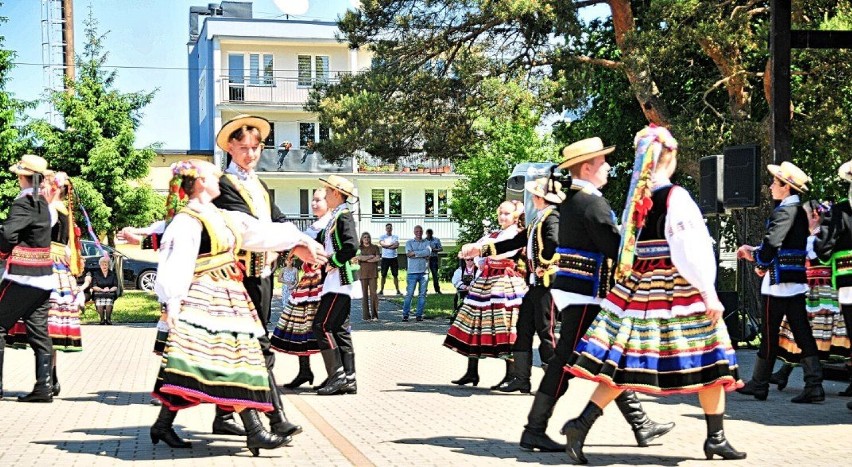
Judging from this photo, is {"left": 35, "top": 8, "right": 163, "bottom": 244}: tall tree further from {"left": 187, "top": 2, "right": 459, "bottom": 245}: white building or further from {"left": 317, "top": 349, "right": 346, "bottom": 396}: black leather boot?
{"left": 317, "top": 349, "right": 346, "bottom": 396}: black leather boot

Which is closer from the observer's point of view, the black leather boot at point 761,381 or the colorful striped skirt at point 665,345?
the colorful striped skirt at point 665,345

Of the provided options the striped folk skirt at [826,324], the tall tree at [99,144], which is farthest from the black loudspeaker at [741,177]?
the tall tree at [99,144]

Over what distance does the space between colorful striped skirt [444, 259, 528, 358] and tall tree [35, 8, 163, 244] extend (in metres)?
25.3

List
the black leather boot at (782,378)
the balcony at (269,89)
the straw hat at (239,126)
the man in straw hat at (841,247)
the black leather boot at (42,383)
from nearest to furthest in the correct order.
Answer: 1. the straw hat at (239,126)
2. the man in straw hat at (841,247)
3. the black leather boot at (42,383)
4. the black leather boot at (782,378)
5. the balcony at (269,89)

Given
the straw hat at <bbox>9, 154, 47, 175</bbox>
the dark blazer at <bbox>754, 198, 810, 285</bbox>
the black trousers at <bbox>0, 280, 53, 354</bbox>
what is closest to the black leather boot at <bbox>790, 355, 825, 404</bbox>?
the dark blazer at <bbox>754, 198, 810, 285</bbox>

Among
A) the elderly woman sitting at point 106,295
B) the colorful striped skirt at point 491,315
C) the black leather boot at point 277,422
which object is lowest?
the elderly woman sitting at point 106,295

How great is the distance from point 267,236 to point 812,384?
575 centimetres

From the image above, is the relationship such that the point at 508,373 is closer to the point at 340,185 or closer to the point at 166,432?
the point at 340,185

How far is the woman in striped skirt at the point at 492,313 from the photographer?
1221 centimetres

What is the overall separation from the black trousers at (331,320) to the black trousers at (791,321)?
3990mm

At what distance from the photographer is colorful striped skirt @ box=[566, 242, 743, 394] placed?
292 inches

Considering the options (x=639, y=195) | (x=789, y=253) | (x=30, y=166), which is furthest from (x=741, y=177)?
(x=30, y=166)

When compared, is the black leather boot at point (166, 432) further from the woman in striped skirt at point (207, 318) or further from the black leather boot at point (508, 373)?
the black leather boot at point (508, 373)

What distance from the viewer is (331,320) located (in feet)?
38.2
